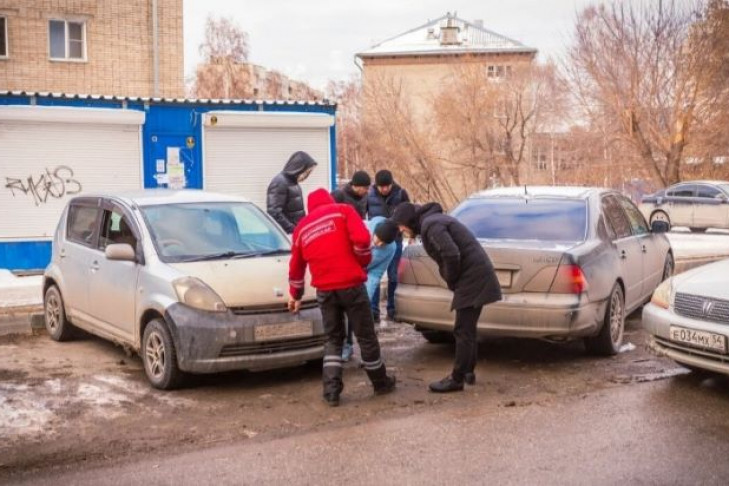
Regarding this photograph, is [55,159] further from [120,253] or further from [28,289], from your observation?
[120,253]

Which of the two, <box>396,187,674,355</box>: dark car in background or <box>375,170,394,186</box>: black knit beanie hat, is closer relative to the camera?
<box>396,187,674,355</box>: dark car in background

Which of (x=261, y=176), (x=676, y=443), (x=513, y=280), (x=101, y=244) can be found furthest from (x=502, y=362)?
(x=261, y=176)

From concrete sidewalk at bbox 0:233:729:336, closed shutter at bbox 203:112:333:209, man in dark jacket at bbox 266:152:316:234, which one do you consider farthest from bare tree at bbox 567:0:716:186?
man in dark jacket at bbox 266:152:316:234

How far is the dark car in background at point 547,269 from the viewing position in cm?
757

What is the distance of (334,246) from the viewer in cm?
651

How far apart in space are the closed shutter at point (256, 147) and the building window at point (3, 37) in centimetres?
1313

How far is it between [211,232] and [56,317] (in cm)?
228

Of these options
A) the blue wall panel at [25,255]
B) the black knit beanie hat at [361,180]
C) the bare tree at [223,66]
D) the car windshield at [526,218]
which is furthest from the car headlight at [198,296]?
the bare tree at [223,66]

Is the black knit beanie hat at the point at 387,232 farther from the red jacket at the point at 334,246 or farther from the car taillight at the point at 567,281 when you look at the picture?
A: the car taillight at the point at 567,281

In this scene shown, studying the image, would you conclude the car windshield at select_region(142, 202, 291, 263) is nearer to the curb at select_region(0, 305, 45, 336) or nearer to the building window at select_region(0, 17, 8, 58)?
the curb at select_region(0, 305, 45, 336)

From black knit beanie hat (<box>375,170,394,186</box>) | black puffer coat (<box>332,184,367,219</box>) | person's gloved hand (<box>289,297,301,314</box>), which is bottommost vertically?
person's gloved hand (<box>289,297,301,314</box>)

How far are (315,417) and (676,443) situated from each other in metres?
2.40

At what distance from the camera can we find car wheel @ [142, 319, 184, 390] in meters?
6.97

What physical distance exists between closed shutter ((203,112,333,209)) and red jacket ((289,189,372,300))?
9149 mm
